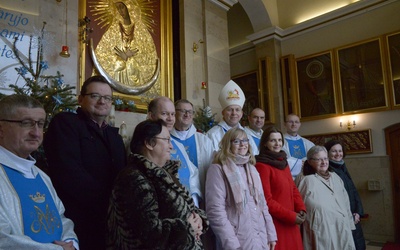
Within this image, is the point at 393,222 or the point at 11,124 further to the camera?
the point at 393,222

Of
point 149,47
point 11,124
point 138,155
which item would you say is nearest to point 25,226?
point 11,124

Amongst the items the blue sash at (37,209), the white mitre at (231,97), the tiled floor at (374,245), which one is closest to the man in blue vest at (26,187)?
the blue sash at (37,209)

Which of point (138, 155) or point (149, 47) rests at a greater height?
point (149, 47)

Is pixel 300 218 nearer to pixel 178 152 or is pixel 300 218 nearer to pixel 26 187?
pixel 178 152

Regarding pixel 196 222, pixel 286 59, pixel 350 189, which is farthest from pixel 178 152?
pixel 286 59

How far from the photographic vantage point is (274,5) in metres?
9.44

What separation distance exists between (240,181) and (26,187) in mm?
1474

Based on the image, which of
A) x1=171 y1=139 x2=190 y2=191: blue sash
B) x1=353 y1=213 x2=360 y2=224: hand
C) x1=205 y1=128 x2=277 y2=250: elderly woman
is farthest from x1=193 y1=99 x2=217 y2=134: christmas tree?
x1=205 y1=128 x2=277 y2=250: elderly woman

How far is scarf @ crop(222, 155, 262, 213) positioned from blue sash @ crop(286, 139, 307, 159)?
232cm

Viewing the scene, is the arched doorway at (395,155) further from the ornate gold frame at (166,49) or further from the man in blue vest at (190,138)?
the man in blue vest at (190,138)

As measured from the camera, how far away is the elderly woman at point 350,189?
142 inches

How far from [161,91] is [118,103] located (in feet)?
5.26

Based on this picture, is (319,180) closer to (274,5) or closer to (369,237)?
(369,237)

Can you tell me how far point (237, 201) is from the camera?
2.45 meters
